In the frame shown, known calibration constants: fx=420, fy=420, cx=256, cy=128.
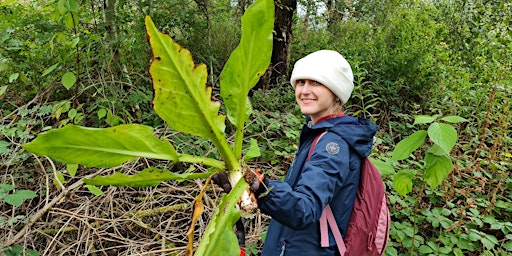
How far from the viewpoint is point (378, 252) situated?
1.40 m

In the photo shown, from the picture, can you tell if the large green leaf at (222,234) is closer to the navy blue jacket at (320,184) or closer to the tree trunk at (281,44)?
the navy blue jacket at (320,184)

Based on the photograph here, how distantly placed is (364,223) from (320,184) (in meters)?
0.29

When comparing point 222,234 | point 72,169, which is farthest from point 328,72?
point 72,169

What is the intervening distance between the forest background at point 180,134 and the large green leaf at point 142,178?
4.29ft

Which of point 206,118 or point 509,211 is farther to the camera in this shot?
point 509,211

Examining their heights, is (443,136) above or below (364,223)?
above

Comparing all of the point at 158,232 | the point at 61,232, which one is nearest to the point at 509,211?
the point at 158,232

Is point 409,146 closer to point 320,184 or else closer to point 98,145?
point 320,184

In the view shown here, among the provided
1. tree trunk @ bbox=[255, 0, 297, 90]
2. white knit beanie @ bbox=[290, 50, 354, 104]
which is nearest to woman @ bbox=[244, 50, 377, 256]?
white knit beanie @ bbox=[290, 50, 354, 104]

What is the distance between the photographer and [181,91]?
89 centimetres

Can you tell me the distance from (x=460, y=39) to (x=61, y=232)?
15.3ft

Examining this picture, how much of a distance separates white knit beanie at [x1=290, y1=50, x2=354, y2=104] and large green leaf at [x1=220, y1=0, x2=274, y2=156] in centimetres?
43

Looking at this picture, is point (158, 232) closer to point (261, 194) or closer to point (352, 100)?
point (261, 194)

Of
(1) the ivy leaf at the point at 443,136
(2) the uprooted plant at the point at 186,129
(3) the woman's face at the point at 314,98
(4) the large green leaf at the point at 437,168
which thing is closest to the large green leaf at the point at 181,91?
(2) the uprooted plant at the point at 186,129
